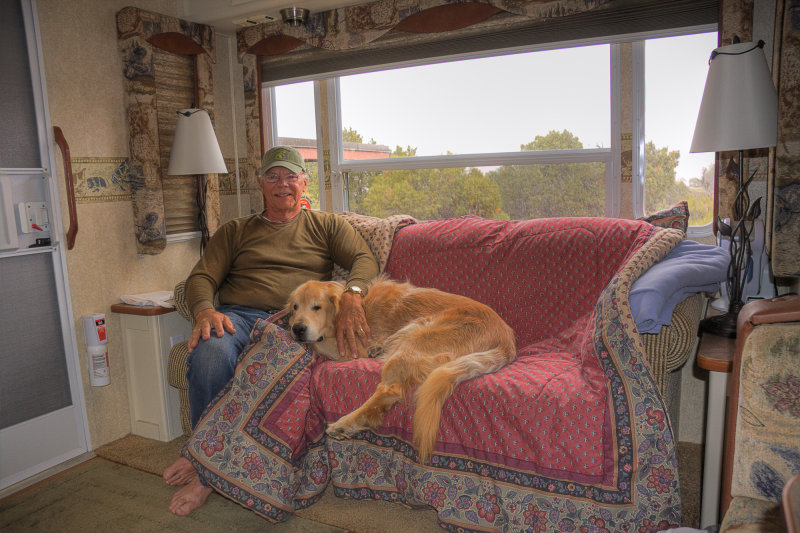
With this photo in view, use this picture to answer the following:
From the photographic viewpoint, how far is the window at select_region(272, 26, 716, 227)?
8.82 feet

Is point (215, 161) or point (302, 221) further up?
point (215, 161)

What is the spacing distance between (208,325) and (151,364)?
776 mm

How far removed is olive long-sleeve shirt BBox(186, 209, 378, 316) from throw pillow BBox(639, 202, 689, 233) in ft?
4.10

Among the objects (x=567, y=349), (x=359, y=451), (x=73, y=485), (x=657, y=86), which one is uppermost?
(x=657, y=86)

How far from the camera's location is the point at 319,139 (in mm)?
3518

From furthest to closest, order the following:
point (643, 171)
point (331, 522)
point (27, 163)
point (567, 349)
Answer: point (643, 171)
point (27, 163)
point (567, 349)
point (331, 522)

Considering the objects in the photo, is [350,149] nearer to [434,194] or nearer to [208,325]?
[434,194]

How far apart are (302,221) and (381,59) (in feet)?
3.72

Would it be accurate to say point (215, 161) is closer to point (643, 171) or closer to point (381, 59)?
point (381, 59)

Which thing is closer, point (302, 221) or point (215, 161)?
point (302, 221)

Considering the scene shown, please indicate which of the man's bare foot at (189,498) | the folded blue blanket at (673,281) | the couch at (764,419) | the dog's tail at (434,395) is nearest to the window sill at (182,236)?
the man's bare foot at (189,498)

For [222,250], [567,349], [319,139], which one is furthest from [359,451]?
[319,139]

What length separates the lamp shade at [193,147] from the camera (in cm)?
299

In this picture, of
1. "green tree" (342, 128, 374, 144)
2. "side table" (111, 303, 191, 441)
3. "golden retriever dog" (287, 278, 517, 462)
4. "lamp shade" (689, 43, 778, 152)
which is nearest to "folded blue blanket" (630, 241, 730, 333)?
"lamp shade" (689, 43, 778, 152)
